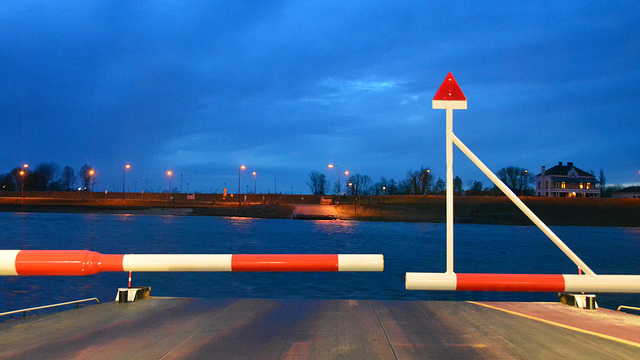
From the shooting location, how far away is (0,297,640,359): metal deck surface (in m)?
5.48

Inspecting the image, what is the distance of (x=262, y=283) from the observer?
965 inches

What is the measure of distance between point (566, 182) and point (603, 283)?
138 meters

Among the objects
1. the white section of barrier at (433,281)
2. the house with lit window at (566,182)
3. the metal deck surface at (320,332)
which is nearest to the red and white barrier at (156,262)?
the white section of barrier at (433,281)

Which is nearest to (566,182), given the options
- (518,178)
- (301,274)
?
(518,178)

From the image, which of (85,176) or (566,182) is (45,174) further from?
(566,182)

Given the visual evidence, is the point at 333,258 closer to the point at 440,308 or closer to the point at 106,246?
the point at 440,308

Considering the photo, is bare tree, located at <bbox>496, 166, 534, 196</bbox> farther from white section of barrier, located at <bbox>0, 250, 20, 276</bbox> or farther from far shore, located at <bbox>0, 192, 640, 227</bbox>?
white section of barrier, located at <bbox>0, 250, 20, 276</bbox>

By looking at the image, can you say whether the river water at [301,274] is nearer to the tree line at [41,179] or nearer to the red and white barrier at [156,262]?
the red and white barrier at [156,262]

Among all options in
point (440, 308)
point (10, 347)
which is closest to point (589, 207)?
point (440, 308)

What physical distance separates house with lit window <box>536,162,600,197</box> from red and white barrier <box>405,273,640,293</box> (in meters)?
136

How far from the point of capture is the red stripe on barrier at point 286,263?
191 inches

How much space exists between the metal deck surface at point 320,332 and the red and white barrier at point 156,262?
1.17m

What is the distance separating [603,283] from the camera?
15.3 feet

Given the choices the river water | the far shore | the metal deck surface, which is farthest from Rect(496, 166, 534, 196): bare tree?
the metal deck surface
